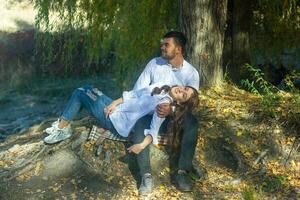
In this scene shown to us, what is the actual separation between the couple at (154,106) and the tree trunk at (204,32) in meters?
1.26

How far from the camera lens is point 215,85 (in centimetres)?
745

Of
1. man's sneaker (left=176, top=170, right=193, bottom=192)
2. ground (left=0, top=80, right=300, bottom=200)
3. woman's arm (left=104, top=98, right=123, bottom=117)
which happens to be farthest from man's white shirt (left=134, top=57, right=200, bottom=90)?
man's sneaker (left=176, top=170, right=193, bottom=192)

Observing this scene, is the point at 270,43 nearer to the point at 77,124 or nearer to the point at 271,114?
the point at 271,114

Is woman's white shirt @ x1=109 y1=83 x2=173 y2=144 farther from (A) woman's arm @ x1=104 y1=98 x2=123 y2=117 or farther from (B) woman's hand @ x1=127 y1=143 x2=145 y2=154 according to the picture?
(B) woman's hand @ x1=127 y1=143 x2=145 y2=154

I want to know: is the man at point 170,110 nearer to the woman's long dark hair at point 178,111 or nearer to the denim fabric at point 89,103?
the woman's long dark hair at point 178,111

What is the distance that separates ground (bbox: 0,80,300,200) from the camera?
556 cm

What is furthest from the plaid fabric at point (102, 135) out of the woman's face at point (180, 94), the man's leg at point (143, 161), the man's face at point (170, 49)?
the man's face at point (170, 49)

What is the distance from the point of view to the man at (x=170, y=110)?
5.52 meters

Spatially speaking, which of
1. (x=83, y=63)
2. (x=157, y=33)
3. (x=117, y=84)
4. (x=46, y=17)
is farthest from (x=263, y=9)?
A: (x=83, y=63)

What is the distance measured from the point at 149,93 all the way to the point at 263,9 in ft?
12.9

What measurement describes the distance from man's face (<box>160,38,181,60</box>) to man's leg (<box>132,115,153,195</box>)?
2.38ft

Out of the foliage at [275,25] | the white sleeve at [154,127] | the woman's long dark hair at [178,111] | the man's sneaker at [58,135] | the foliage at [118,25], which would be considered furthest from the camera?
the foliage at [275,25]

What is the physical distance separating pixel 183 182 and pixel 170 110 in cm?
71

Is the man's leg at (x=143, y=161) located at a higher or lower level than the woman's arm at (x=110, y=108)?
lower
